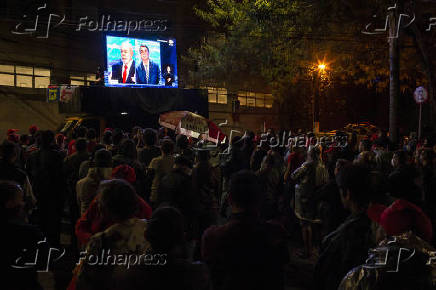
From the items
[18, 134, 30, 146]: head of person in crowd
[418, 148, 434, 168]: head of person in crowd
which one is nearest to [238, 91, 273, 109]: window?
[18, 134, 30, 146]: head of person in crowd

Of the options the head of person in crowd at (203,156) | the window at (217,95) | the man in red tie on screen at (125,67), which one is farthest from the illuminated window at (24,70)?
the head of person in crowd at (203,156)

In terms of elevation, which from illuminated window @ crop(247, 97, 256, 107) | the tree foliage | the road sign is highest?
the tree foliage

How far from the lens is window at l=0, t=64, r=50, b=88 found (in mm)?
20875

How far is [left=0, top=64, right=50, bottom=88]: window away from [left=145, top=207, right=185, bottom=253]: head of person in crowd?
2139 centimetres

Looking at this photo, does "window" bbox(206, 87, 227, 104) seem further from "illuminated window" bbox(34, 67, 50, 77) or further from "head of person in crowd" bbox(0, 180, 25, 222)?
"head of person in crowd" bbox(0, 180, 25, 222)

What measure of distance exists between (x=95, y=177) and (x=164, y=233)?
271 cm

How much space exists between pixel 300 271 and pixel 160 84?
17.9m

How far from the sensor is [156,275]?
2260 mm

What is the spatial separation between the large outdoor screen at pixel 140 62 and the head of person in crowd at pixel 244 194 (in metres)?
18.6

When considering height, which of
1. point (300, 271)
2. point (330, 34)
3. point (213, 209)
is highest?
point (330, 34)

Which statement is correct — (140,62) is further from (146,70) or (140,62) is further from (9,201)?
(9,201)

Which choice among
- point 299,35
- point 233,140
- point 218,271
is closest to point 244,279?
point 218,271

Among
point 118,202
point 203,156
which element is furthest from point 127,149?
point 118,202

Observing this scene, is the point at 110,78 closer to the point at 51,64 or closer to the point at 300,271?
the point at 51,64
